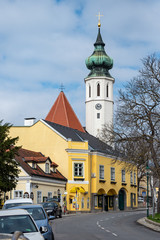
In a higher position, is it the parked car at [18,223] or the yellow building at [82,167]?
the yellow building at [82,167]

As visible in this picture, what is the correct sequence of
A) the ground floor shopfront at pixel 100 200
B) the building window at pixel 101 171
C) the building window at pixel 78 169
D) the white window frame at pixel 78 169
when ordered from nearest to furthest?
the ground floor shopfront at pixel 100 200 < the white window frame at pixel 78 169 < the building window at pixel 78 169 < the building window at pixel 101 171

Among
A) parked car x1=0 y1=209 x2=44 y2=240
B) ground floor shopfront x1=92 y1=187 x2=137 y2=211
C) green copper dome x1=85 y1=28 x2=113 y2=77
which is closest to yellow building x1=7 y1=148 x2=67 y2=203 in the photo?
ground floor shopfront x1=92 y1=187 x2=137 y2=211

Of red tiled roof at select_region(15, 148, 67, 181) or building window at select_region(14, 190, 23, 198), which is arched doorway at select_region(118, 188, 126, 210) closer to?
red tiled roof at select_region(15, 148, 67, 181)

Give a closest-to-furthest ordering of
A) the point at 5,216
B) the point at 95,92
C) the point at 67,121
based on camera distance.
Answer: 1. the point at 5,216
2. the point at 67,121
3. the point at 95,92

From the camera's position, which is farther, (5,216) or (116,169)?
(116,169)

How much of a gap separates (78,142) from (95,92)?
110 ft

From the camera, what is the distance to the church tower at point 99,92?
85.9 meters

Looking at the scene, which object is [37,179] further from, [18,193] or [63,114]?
[63,114]

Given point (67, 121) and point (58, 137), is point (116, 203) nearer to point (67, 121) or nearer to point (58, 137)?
point (58, 137)

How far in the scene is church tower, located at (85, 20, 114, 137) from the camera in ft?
282

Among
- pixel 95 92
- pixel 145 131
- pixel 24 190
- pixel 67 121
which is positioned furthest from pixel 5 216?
pixel 95 92

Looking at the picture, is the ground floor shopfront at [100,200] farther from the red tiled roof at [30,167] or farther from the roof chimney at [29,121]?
the roof chimney at [29,121]

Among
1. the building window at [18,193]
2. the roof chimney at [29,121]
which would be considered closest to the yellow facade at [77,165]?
the roof chimney at [29,121]

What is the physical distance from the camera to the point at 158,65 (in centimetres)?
3322
